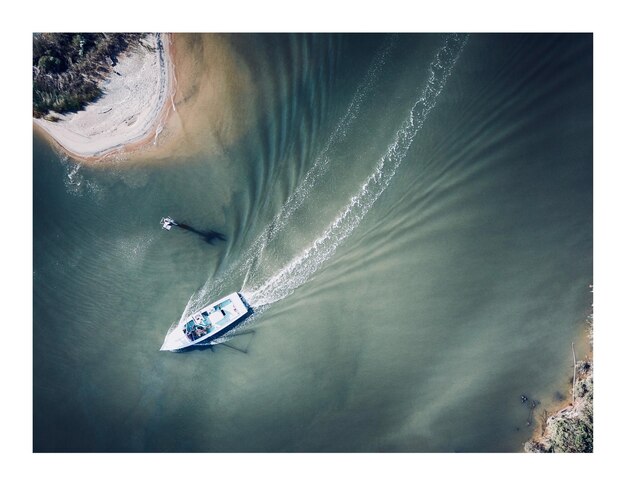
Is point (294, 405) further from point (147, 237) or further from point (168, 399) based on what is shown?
point (147, 237)

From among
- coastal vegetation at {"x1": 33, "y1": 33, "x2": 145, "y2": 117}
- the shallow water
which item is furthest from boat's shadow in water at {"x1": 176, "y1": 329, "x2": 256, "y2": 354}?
coastal vegetation at {"x1": 33, "y1": 33, "x2": 145, "y2": 117}

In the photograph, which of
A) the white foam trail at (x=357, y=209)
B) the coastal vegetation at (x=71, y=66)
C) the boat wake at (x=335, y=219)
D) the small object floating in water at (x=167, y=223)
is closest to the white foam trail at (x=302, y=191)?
the boat wake at (x=335, y=219)

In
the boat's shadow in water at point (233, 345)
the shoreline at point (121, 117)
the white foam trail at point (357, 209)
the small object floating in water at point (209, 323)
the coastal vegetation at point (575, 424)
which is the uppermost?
the shoreline at point (121, 117)

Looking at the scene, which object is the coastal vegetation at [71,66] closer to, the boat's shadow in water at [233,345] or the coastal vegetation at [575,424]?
the boat's shadow in water at [233,345]

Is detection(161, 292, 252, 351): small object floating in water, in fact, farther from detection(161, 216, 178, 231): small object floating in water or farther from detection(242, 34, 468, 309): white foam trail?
detection(161, 216, 178, 231): small object floating in water

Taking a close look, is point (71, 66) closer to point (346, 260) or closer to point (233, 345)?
point (233, 345)

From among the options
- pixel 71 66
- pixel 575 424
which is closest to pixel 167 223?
pixel 71 66
